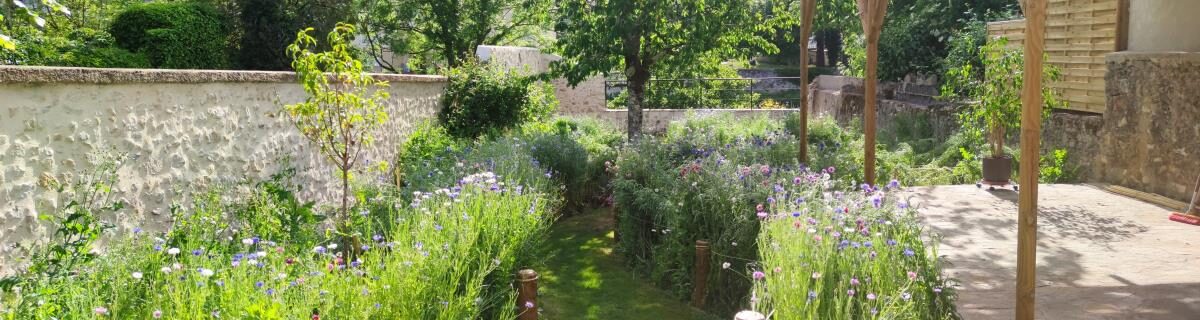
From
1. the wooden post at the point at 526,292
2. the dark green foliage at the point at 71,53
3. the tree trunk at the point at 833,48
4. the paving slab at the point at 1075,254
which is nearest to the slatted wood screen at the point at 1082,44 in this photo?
the paving slab at the point at 1075,254

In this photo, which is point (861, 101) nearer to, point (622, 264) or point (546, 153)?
point (546, 153)

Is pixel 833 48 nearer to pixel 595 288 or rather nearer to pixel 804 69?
pixel 804 69

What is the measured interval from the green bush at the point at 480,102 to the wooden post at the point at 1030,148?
7.23 meters

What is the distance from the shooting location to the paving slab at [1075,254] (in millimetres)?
4266

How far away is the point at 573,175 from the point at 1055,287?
16.4ft

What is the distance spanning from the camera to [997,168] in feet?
26.6

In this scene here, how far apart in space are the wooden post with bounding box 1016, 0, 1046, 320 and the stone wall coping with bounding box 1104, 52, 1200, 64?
191 inches

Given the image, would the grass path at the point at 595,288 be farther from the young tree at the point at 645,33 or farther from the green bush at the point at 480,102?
the young tree at the point at 645,33

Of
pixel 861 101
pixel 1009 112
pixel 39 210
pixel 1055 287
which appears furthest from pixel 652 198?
pixel 861 101

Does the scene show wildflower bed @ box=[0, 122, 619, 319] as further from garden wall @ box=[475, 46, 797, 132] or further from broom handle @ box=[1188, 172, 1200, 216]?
garden wall @ box=[475, 46, 797, 132]

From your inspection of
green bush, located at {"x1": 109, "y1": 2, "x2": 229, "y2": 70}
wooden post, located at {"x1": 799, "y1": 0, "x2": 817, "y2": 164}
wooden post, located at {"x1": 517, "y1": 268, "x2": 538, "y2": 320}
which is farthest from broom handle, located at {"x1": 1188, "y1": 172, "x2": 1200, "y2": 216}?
green bush, located at {"x1": 109, "y1": 2, "x2": 229, "y2": 70}

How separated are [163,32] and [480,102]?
12.7 ft

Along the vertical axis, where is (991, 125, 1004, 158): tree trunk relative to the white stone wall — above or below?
below

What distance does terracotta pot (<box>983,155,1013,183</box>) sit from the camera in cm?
809
